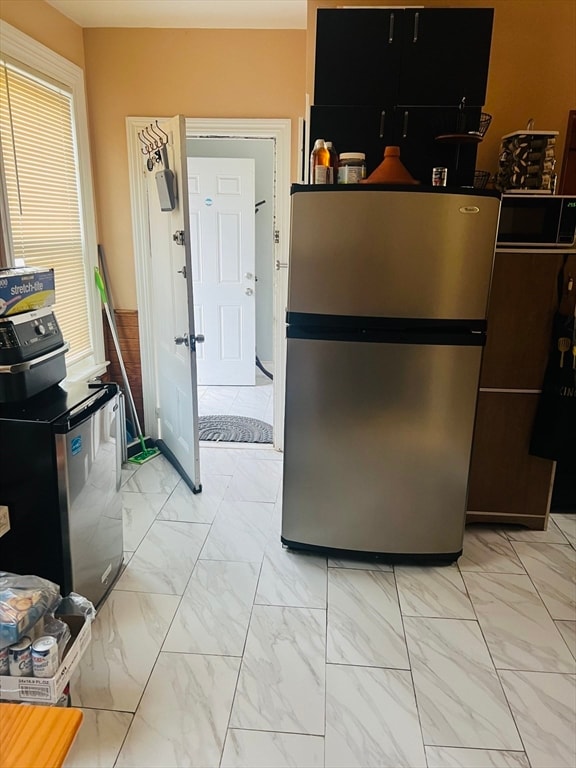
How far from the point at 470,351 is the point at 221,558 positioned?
149cm

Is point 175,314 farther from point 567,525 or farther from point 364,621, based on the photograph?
point 567,525

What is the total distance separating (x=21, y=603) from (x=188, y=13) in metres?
3.04

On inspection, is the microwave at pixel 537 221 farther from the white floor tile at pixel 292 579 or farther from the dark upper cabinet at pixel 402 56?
the white floor tile at pixel 292 579

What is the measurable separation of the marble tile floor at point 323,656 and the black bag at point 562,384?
1.82 ft

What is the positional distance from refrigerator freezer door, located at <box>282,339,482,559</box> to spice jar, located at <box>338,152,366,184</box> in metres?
0.68

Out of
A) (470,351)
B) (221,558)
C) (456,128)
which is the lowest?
(221,558)

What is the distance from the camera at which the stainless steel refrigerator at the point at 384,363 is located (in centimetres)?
221

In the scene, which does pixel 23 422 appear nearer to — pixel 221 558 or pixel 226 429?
pixel 221 558

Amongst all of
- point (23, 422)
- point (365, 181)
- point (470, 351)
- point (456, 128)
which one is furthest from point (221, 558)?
point (456, 128)

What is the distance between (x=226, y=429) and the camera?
4.25 m

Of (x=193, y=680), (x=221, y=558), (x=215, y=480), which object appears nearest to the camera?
(x=193, y=680)

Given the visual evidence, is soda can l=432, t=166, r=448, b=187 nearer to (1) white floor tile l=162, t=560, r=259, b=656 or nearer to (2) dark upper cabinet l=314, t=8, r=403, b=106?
(2) dark upper cabinet l=314, t=8, r=403, b=106

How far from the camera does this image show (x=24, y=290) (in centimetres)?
203

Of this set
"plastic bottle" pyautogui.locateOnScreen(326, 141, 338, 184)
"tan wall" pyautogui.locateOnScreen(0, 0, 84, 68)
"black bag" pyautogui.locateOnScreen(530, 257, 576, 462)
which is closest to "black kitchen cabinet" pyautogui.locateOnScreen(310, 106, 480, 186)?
"plastic bottle" pyautogui.locateOnScreen(326, 141, 338, 184)
